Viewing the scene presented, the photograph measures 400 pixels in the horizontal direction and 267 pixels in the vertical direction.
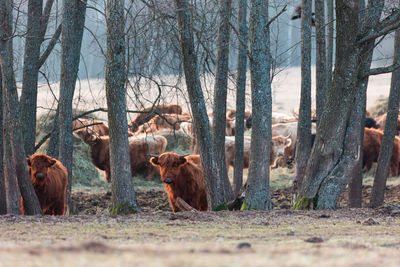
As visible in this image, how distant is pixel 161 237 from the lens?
5641mm

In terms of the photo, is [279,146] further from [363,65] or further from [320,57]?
[363,65]

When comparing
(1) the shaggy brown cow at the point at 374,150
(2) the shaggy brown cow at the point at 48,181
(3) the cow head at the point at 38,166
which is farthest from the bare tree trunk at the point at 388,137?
(1) the shaggy brown cow at the point at 374,150

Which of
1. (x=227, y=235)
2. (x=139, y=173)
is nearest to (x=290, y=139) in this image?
(x=139, y=173)

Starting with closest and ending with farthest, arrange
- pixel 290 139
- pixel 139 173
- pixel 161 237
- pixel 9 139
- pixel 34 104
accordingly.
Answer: pixel 161 237, pixel 9 139, pixel 34 104, pixel 139 173, pixel 290 139

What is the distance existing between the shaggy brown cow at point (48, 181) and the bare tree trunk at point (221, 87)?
3335 mm

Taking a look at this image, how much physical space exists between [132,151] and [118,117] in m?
12.4

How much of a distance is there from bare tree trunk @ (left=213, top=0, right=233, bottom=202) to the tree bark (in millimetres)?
2286

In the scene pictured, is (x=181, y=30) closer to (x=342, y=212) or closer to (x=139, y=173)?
(x=342, y=212)

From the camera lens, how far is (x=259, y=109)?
10.1 m

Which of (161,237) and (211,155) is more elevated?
(211,155)

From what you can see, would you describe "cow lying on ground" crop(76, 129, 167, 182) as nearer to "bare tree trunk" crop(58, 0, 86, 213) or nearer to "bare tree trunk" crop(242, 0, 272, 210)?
"bare tree trunk" crop(58, 0, 86, 213)

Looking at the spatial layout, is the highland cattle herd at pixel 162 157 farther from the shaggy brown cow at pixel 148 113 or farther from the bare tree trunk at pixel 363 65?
the bare tree trunk at pixel 363 65

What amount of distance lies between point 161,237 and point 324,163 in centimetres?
474

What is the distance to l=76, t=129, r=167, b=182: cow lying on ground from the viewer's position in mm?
21672
